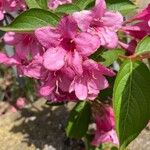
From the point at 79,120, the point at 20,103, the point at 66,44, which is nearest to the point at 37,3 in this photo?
the point at 66,44

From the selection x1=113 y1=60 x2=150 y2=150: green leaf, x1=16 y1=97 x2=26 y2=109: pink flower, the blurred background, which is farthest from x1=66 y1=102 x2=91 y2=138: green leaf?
x1=16 y1=97 x2=26 y2=109: pink flower

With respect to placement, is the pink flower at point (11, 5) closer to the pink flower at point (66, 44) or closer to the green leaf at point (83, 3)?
the green leaf at point (83, 3)

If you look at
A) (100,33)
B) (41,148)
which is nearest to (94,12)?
(100,33)

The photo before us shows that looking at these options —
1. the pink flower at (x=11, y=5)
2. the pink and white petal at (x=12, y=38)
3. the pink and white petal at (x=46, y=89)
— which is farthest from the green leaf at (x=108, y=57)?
the pink flower at (x=11, y=5)

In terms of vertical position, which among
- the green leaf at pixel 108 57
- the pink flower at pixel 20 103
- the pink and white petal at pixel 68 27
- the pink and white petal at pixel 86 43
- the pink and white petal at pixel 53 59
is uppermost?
the pink and white petal at pixel 68 27

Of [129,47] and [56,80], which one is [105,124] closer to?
[129,47]

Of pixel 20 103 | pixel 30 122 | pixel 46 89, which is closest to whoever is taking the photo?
pixel 46 89

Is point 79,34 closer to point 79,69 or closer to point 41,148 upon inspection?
point 79,69
